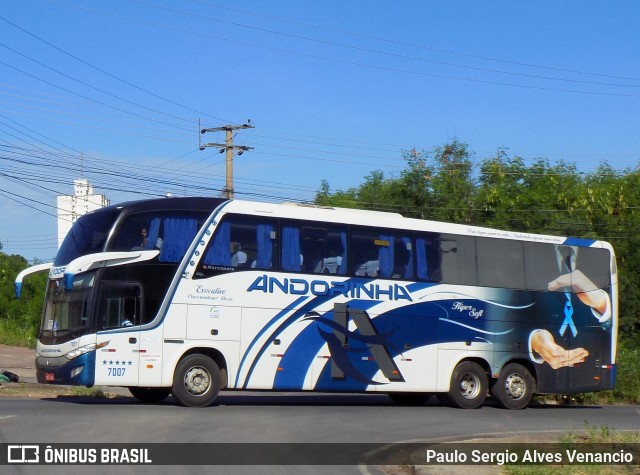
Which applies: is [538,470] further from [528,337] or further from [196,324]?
[528,337]

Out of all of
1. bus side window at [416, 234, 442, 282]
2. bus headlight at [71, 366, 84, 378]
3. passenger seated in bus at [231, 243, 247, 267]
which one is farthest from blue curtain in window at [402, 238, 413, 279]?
bus headlight at [71, 366, 84, 378]

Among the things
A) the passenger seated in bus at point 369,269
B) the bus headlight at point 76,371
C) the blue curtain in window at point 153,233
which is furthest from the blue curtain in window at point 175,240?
the passenger seated in bus at point 369,269

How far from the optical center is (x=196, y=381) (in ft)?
60.1

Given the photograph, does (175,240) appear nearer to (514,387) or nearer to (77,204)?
(514,387)

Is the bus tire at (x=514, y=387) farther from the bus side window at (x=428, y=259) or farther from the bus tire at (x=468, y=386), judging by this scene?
the bus side window at (x=428, y=259)

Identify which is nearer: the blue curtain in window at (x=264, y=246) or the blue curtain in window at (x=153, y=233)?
the blue curtain in window at (x=153, y=233)

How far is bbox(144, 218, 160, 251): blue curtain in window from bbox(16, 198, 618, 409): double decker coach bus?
38 mm

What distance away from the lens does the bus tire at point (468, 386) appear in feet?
70.8

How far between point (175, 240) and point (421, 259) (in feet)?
19.3

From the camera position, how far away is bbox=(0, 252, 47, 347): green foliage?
50.7 meters

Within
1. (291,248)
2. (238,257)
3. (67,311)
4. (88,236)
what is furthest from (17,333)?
(238,257)

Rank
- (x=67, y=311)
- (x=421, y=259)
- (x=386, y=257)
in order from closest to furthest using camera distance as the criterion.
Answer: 1. (x=67, y=311)
2. (x=386, y=257)
3. (x=421, y=259)

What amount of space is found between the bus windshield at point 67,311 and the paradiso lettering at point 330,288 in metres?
3.18

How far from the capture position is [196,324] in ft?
60.0
